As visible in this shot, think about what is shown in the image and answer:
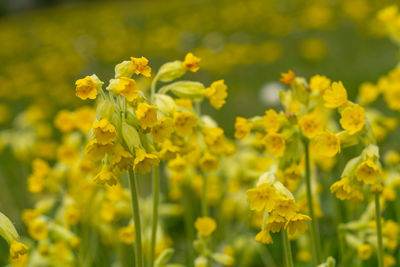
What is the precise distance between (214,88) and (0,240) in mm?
1925

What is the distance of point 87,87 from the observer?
5.25 ft

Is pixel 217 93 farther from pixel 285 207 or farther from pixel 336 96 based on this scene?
pixel 285 207

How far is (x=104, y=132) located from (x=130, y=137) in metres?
0.08

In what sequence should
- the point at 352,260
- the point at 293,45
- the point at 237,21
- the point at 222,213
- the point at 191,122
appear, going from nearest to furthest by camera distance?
the point at 191,122
the point at 352,260
the point at 222,213
the point at 293,45
the point at 237,21

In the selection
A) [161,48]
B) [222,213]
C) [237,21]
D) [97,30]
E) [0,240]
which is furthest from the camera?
[97,30]

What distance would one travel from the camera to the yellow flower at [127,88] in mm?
1568

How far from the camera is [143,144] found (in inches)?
66.8

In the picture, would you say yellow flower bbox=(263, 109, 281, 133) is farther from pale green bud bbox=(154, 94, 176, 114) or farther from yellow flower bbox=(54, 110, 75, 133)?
yellow flower bbox=(54, 110, 75, 133)

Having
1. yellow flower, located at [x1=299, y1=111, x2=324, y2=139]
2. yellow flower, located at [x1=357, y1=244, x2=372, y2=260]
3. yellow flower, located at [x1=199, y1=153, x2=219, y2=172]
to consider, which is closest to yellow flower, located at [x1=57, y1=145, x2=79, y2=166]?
yellow flower, located at [x1=199, y1=153, x2=219, y2=172]

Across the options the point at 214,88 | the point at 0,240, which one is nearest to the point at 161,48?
the point at 0,240

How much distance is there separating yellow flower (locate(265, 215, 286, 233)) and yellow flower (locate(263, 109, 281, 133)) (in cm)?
37

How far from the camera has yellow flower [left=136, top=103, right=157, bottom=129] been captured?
1.59 m

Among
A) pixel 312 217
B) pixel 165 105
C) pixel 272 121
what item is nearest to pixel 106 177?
pixel 165 105

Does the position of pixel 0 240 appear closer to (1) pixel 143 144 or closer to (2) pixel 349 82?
(1) pixel 143 144
